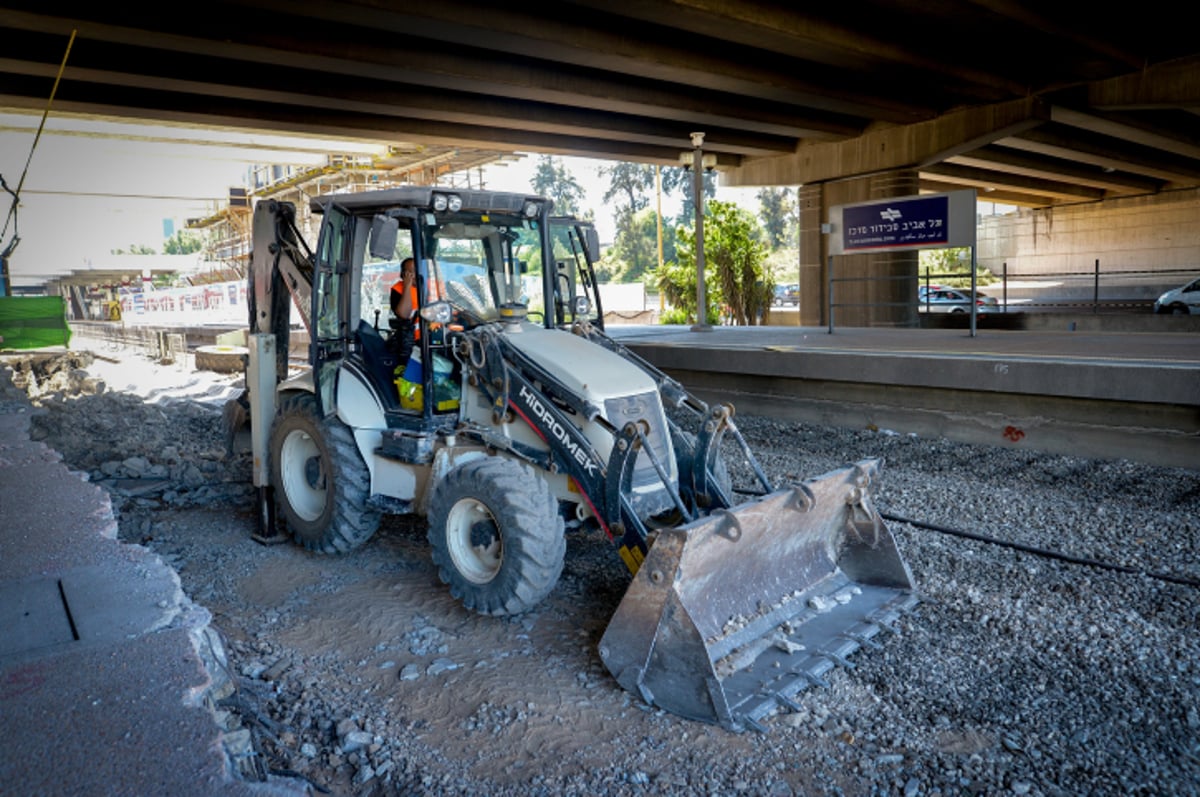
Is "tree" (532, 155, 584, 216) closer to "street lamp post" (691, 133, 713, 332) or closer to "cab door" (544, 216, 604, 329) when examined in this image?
"street lamp post" (691, 133, 713, 332)

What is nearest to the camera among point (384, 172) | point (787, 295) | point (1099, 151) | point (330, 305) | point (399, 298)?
point (399, 298)

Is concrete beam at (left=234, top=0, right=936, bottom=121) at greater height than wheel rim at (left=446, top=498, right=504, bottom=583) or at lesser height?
greater

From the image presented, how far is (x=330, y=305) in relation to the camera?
6074 mm

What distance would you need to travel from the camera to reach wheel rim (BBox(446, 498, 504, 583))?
489 cm

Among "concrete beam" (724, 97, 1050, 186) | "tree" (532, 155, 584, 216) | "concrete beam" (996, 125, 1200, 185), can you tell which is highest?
"tree" (532, 155, 584, 216)

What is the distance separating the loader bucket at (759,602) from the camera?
12.5 ft

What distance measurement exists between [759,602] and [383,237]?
300 centimetres

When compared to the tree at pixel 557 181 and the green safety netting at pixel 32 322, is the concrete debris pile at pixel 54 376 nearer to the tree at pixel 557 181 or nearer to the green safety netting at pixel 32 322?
the green safety netting at pixel 32 322

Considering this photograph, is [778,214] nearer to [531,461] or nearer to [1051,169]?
[1051,169]

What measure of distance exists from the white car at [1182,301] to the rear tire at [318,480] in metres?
24.7

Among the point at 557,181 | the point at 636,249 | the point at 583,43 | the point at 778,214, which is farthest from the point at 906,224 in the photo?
the point at 557,181

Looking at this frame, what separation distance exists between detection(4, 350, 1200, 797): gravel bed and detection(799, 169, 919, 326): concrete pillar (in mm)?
12684

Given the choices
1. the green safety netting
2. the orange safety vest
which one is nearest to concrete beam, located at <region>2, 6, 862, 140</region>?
the orange safety vest

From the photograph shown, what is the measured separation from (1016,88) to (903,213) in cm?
532
